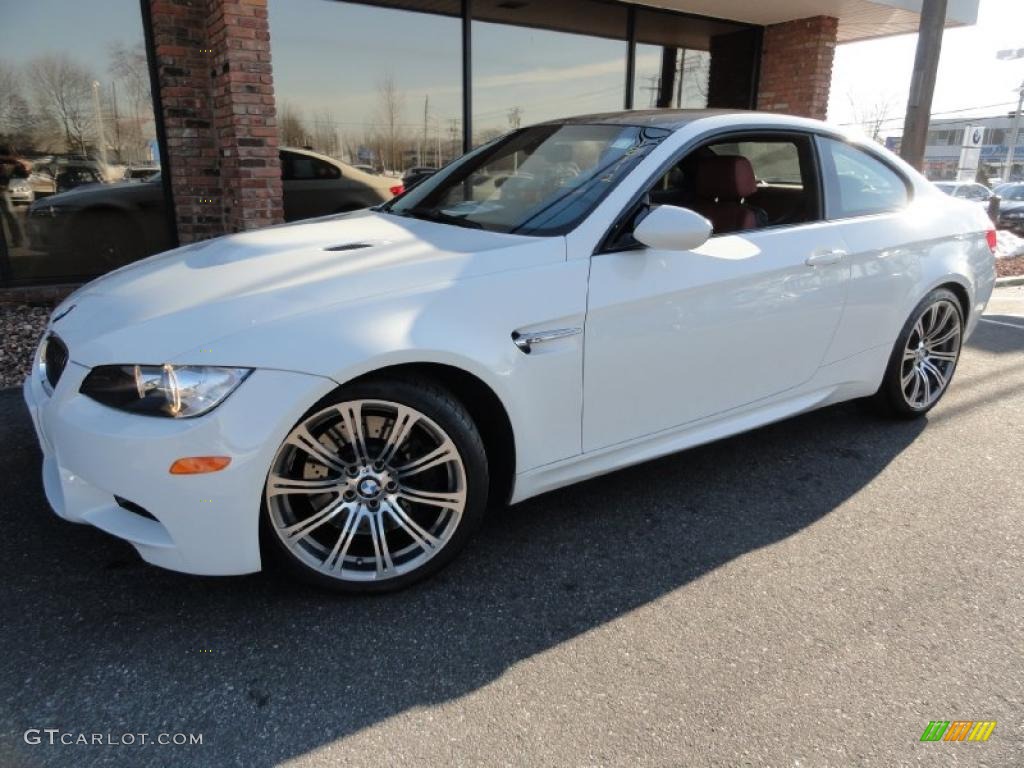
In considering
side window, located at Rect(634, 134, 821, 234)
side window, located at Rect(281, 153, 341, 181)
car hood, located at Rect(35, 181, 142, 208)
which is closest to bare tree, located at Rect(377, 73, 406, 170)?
side window, located at Rect(281, 153, 341, 181)

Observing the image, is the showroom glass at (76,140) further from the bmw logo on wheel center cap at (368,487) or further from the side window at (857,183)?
the side window at (857,183)

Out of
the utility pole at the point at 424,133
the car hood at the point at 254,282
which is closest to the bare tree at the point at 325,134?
the utility pole at the point at 424,133

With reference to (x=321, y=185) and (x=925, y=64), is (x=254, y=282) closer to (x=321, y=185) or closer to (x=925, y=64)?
(x=321, y=185)

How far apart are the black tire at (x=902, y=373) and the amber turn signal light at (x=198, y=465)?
10.9 ft

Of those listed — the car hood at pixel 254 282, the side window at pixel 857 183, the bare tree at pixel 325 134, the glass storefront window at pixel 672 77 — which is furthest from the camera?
the glass storefront window at pixel 672 77

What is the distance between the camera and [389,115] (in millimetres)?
7668

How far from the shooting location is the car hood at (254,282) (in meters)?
2.21

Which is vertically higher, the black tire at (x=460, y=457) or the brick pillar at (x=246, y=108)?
the brick pillar at (x=246, y=108)

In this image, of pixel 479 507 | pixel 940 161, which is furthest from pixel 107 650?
pixel 940 161

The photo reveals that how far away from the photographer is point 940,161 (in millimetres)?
67125

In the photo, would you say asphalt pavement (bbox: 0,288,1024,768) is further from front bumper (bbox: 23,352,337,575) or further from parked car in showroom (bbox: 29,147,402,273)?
parked car in showroom (bbox: 29,147,402,273)

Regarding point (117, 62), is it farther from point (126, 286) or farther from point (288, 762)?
point (288, 762)

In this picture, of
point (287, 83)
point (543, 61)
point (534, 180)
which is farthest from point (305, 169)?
point (534, 180)

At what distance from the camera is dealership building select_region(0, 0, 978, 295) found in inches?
230
